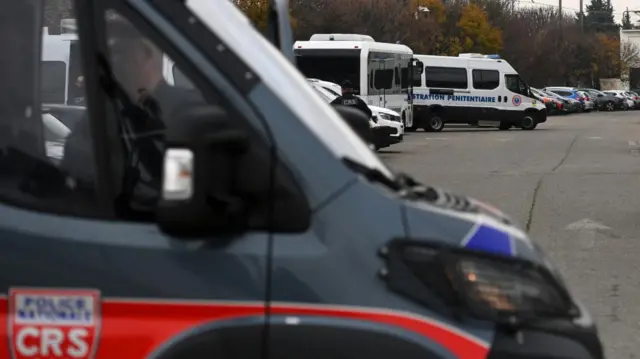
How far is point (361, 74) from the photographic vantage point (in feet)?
95.1

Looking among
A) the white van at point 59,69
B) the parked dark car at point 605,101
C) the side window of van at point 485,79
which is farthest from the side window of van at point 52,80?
the parked dark car at point 605,101

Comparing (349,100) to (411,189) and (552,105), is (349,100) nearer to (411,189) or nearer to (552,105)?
(411,189)

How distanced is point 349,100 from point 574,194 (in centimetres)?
604

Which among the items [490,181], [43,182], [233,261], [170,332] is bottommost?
[490,181]

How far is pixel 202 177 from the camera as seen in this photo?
2.41 meters

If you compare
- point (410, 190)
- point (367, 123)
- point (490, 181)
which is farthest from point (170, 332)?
point (490, 181)

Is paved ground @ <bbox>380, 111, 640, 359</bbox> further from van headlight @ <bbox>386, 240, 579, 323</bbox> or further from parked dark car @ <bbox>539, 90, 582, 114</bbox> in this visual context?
parked dark car @ <bbox>539, 90, 582, 114</bbox>

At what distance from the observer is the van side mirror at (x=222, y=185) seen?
2416mm

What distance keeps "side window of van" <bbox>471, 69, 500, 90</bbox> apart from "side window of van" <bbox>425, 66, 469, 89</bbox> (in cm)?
35

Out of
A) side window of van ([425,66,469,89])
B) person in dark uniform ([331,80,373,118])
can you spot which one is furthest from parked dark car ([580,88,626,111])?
person in dark uniform ([331,80,373,118])

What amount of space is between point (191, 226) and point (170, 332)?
0.88ft

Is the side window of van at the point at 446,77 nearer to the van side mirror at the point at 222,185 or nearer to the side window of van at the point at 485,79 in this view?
the side window of van at the point at 485,79

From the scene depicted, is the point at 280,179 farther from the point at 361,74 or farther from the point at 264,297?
the point at 361,74

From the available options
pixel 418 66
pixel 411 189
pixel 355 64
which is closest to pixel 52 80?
pixel 411 189
